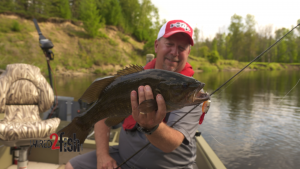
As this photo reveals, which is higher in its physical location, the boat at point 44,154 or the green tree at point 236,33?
the green tree at point 236,33

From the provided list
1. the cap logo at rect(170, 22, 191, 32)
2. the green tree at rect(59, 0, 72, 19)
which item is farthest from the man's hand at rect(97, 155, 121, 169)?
the green tree at rect(59, 0, 72, 19)

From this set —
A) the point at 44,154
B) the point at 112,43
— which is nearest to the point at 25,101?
the point at 44,154

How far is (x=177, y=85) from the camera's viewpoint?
1321 mm

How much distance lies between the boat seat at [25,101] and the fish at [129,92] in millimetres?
1279

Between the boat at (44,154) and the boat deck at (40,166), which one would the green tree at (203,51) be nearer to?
the boat at (44,154)

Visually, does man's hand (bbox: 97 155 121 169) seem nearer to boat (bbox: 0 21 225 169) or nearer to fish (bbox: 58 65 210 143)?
fish (bbox: 58 65 210 143)

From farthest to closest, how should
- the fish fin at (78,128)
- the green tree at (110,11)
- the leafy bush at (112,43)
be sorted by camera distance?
the green tree at (110,11)
the leafy bush at (112,43)
the fish fin at (78,128)

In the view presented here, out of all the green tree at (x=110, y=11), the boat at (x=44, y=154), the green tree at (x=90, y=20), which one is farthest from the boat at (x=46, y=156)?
the green tree at (x=110, y=11)

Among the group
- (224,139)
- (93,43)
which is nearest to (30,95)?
(224,139)

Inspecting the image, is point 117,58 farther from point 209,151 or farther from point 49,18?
point 209,151

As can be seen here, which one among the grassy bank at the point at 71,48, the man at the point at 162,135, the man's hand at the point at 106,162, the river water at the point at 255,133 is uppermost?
the grassy bank at the point at 71,48

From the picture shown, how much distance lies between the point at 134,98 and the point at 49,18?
1716 inches

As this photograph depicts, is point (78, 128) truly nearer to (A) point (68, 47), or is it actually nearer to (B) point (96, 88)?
(B) point (96, 88)

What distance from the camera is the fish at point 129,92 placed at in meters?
1.30
